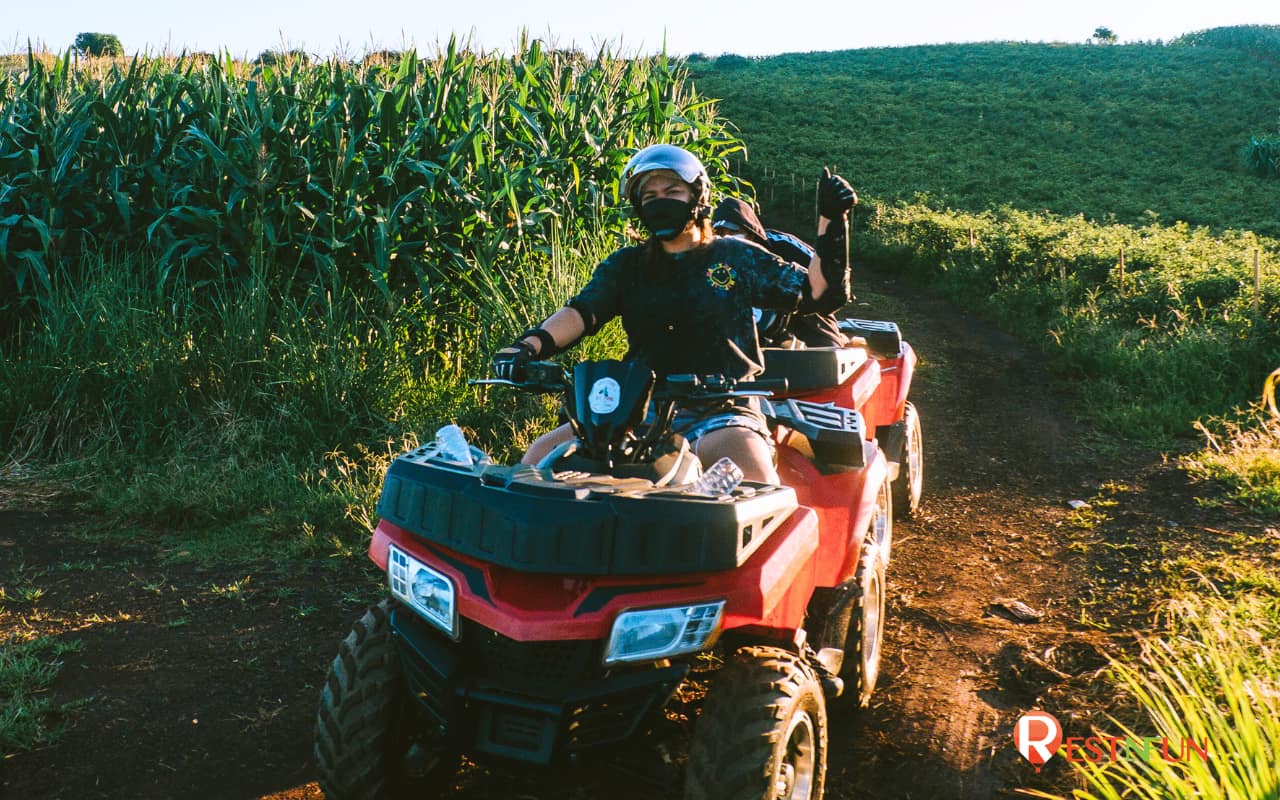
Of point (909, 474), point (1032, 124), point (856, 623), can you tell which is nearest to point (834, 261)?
point (856, 623)

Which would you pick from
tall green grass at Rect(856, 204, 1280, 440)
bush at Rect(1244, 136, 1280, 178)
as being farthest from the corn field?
bush at Rect(1244, 136, 1280, 178)

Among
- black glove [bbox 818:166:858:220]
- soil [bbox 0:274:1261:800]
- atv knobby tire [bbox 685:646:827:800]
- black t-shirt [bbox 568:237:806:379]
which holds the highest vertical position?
black glove [bbox 818:166:858:220]

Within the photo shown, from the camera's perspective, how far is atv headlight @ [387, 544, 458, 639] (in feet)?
9.14

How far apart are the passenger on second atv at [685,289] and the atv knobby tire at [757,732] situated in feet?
3.20

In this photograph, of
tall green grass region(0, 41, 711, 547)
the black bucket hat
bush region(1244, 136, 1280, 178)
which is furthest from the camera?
bush region(1244, 136, 1280, 178)

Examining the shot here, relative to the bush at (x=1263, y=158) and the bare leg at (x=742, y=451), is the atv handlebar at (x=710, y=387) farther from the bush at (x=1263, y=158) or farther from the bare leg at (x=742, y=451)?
the bush at (x=1263, y=158)

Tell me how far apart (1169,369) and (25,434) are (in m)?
8.53

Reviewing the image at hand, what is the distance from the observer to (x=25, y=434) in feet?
22.3

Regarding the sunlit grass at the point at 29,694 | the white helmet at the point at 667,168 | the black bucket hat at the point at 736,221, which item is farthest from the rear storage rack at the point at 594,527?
the black bucket hat at the point at 736,221

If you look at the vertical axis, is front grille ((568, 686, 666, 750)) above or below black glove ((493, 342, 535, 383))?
below

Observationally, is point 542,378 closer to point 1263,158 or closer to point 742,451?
point 742,451

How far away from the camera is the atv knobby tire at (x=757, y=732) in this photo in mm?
2627

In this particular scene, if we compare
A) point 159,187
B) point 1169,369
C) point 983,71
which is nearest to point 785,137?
point 983,71

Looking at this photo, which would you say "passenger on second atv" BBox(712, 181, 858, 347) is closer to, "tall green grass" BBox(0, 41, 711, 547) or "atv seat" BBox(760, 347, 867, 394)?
"atv seat" BBox(760, 347, 867, 394)
